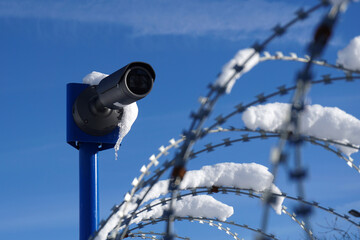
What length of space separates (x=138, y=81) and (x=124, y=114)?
1.24 metres

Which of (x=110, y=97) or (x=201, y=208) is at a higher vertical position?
(x=110, y=97)

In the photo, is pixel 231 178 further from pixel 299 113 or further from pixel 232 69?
pixel 299 113

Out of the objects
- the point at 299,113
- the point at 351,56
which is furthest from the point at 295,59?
the point at 299,113

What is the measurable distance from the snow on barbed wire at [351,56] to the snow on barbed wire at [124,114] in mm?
3856

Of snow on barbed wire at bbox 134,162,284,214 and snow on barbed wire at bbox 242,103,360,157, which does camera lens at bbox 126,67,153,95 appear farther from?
snow on barbed wire at bbox 242,103,360,157

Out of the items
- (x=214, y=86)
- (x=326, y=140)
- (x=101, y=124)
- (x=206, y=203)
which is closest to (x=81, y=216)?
(x=101, y=124)

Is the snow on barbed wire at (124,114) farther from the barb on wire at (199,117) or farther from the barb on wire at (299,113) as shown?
the barb on wire at (299,113)

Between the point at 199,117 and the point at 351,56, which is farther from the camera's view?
the point at 351,56

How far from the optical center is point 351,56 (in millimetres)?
6484

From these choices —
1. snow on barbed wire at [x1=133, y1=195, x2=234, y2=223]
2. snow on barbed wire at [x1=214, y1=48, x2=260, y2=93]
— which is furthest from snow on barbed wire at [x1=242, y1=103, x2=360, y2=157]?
snow on barbed wire at [x1=133, y1=195, x2=234, y2=223]

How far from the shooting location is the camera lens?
8.02m

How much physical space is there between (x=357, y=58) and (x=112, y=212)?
3.59 meters

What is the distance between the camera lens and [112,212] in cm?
659

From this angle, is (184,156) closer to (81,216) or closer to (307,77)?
(307,77)
